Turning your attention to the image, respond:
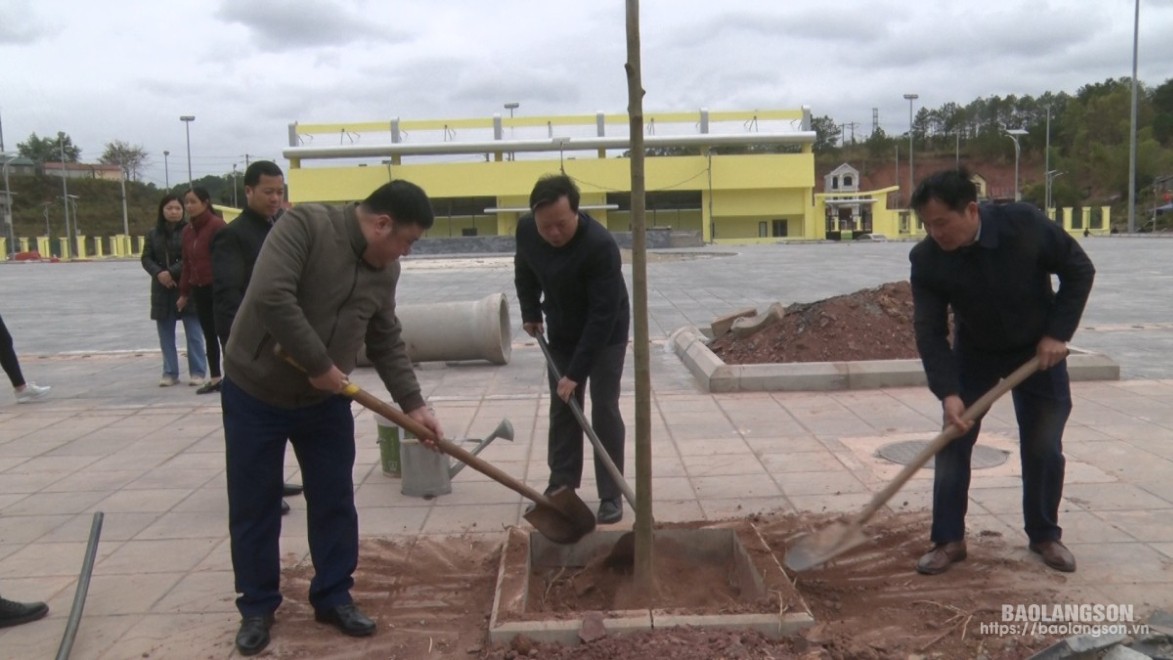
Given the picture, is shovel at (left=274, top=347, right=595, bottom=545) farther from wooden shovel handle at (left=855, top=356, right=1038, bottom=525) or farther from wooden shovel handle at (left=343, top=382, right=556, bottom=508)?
wooden shovel handle at (left=855, top=356, right=1038, bottom=525)

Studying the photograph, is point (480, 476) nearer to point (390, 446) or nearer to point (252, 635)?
point (390, 446)

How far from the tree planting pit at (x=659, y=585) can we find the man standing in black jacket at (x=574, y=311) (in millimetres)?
478

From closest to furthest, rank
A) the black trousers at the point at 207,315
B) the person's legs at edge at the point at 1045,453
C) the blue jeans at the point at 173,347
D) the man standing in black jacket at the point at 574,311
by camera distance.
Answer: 1. the person's legs at edge at the point at 1045,453
2. the man standing in black jacket at the point at 574,311
3. the black trousers at the point at 207,315
4. the blue jeans at the point at 173,347

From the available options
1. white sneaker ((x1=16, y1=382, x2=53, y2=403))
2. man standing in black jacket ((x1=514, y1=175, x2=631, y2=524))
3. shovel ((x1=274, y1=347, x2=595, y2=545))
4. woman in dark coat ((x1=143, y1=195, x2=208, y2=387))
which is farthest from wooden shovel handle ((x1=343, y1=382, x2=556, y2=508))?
white sneaker ((x1=16, y1=382, x2=53, y2=403))

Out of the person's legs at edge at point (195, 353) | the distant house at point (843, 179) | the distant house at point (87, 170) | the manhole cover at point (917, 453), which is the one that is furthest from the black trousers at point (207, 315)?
the distant house at point (87, 170)

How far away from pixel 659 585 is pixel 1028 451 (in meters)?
1.63

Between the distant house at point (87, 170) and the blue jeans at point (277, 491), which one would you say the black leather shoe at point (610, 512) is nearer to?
the blue jeans at point (277, 491)

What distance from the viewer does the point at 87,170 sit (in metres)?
96.5

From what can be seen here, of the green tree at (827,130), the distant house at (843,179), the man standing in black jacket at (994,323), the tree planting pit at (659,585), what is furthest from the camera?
the green tree at (827,130)

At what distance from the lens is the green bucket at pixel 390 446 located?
537cm

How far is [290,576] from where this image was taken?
405 centimetres

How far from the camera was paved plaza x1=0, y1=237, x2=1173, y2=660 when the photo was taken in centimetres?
385

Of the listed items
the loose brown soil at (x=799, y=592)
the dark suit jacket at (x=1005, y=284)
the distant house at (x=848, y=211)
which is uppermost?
the distant house at (x=848, y=211)

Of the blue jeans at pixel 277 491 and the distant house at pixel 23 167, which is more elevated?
the distant house at pixel 23 167
